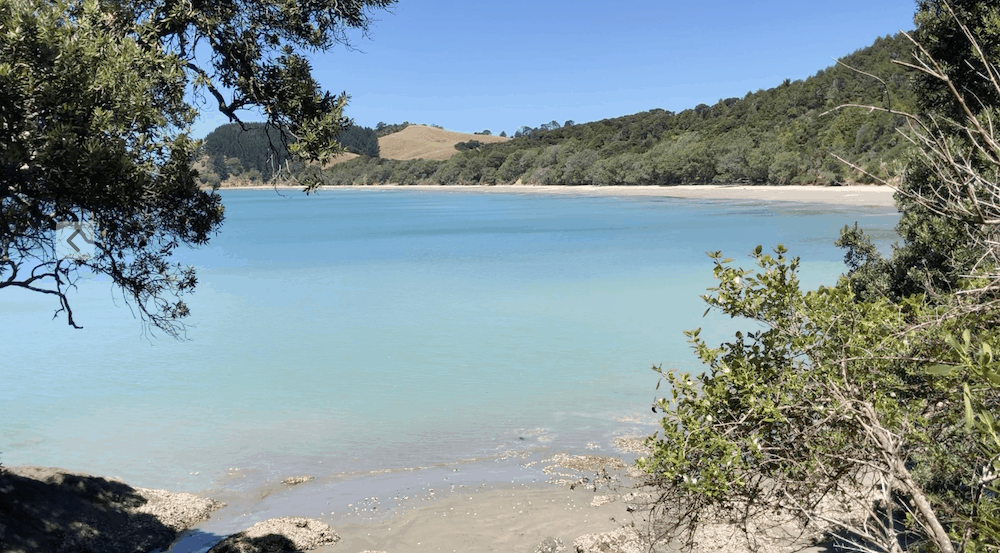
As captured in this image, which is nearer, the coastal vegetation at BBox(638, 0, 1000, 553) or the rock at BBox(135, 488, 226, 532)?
the coastal vegetation at BBox(638, 0, 1000, 553)

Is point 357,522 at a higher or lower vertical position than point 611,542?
lower

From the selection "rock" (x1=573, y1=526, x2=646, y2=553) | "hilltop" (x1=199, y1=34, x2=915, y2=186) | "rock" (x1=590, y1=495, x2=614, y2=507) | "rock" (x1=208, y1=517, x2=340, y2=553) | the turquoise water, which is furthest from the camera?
"hilltop" (x1=199, y1=34, x2=915, y2=186)

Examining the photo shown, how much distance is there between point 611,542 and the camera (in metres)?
7.03

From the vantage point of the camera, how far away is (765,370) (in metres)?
3.85

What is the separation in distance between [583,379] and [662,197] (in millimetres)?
73679

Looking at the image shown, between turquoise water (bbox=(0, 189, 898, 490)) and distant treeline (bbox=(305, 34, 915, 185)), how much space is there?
21243mm

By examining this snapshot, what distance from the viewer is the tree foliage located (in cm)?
469

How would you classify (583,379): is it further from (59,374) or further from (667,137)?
(667,137)

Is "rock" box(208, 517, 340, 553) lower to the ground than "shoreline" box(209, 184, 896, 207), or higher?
lower

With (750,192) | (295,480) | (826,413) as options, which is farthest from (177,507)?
(750,192)

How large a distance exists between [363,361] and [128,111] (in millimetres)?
12780

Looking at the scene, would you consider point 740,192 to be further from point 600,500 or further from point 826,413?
point 826,413

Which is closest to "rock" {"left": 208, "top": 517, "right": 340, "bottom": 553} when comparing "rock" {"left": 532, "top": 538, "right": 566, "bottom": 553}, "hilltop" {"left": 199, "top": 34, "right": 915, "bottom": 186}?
"rock" {"left": 532, "top": 538, "right": 566, "bottom": 553}

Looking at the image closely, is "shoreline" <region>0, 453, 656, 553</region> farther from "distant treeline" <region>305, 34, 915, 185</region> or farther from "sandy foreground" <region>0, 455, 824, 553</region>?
"distant treeline" <region>305, 34, 915, 185</region>
